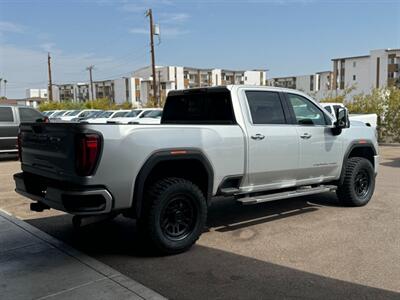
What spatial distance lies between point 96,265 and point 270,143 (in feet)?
9.00

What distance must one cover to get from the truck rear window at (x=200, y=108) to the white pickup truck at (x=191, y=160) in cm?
1

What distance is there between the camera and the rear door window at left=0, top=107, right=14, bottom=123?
14.2m

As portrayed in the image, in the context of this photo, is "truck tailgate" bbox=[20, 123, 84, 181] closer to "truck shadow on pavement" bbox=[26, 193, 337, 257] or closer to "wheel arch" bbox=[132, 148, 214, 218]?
"wheel arch" bbox=[132, 148, 214, 218]

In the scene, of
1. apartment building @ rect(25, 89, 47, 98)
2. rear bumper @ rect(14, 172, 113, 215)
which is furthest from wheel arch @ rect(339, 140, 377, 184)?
apartment building @ rect(25, 89, 47, 98)

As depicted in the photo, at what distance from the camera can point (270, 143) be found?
5848 millimetres

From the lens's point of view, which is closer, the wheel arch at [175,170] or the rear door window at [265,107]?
the wheel arch at [175,170]

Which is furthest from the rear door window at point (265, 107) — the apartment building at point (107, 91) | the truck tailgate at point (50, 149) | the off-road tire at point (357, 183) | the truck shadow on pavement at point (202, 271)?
the apartment building at point (107, 91)

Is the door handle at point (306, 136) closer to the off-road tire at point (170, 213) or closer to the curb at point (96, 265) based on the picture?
the off-road tire at point (170, 213)

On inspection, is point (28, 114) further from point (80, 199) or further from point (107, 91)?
point (107, 91)

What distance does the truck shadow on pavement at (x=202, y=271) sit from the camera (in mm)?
3928

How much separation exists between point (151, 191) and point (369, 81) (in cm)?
8157

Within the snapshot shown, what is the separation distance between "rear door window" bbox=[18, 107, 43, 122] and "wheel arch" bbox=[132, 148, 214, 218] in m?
10.7

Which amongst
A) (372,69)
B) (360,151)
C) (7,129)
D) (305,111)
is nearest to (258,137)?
(305,111)

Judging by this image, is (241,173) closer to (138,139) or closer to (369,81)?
(138,139)
